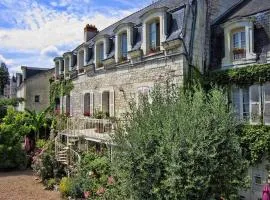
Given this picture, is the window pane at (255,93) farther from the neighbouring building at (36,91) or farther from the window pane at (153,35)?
the neighbouring building at (36,91)

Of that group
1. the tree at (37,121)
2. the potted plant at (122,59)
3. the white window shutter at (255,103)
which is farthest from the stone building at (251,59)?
the tree at (37,121)

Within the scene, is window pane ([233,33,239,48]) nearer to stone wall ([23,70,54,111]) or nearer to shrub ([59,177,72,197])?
shrub ([59,177,72,197])

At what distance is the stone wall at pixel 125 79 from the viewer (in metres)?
13.3

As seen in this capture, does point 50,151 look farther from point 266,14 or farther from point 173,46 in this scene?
point 266,14

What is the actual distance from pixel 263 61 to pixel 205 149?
6162 mm

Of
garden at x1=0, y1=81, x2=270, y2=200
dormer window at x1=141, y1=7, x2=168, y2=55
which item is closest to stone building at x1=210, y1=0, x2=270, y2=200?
dormer window at x1=141, y1=7, x2=168, y2=55

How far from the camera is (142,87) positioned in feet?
48.5

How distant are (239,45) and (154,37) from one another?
3785 mm

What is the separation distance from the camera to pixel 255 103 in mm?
11445

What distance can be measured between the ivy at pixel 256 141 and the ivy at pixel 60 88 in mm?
13941

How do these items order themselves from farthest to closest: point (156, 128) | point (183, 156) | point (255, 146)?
point (255, 146) → point (156, 128) → point (183, 156)

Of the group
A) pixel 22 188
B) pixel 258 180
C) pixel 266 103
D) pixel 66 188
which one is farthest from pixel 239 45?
pixel 22 188

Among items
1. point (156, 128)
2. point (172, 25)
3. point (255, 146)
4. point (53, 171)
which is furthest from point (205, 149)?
point (53, 171)

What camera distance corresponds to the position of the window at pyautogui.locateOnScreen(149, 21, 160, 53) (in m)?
14.2
